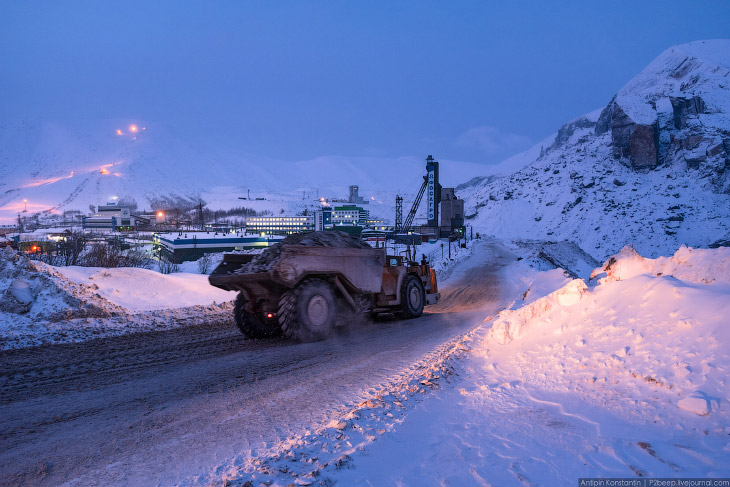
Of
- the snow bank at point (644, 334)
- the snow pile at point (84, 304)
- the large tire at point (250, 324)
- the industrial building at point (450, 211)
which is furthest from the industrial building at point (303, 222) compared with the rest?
the snow bank at point (644, 334)

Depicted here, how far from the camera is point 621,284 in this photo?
6309mm

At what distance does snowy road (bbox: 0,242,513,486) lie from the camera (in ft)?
12.2

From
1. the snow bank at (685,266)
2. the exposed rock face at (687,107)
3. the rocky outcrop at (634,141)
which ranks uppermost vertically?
the exposed rock face at (687,107)

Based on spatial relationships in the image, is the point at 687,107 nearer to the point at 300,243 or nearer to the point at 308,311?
the point at 300,243

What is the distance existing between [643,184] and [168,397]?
8958cm

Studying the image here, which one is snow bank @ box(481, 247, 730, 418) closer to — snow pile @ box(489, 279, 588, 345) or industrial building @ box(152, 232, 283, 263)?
snow pile @ box(489, 279, 588, 345)

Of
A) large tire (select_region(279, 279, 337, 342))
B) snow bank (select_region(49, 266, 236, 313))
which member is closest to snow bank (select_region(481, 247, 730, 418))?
large tire (select_region(279, 279, 337, 342))

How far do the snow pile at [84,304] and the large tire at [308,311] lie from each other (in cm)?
336

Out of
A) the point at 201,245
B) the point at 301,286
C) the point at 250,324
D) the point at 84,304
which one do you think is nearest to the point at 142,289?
the point at 84,304

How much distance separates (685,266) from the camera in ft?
20.9

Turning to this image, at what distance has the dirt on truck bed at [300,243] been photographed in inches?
332

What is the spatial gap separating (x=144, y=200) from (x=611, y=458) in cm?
21391

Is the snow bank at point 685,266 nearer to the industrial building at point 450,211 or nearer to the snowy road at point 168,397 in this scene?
the snowy road at point 168,397

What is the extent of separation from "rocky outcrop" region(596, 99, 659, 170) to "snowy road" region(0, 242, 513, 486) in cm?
9073
